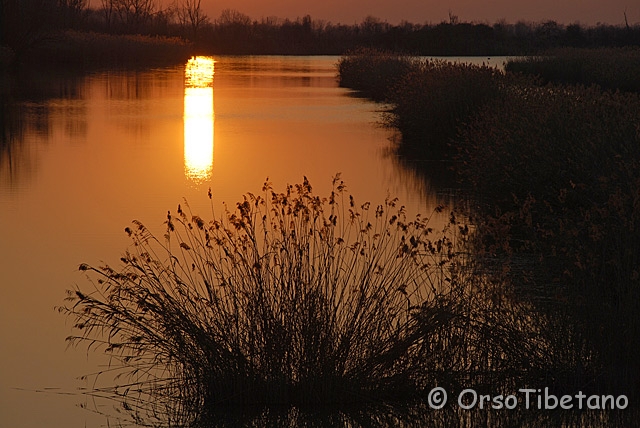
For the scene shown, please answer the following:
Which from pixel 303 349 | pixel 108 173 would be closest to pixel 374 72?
pixel 108 173

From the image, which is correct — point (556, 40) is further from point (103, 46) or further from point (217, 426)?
point (217, 426)

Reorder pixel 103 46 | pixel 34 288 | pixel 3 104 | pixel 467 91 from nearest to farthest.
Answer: pixel 34 288 < pixel 467 91 < pixel 3 104 < pixel 103 46

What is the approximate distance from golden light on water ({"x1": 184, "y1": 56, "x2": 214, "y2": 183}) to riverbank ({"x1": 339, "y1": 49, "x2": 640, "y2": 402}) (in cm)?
403

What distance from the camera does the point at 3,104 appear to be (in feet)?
92.4

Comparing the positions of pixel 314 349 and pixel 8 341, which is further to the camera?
pixel 8 341

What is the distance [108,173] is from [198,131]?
7.16 meters

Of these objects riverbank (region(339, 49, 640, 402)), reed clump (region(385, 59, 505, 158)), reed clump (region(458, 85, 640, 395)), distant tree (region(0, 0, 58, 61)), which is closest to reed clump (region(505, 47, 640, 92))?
reed clump (region(385, 59, 505, 158))

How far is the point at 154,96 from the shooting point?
3469 centimetres

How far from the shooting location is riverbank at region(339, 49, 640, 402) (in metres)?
6.11

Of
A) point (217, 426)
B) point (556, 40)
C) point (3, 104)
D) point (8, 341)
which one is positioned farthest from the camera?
point (556, 40)

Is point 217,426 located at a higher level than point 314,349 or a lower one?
lower

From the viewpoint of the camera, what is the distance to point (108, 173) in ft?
54.1

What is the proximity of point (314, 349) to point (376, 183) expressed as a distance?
993 cm

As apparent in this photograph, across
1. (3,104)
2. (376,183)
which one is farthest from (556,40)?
(376,183)
